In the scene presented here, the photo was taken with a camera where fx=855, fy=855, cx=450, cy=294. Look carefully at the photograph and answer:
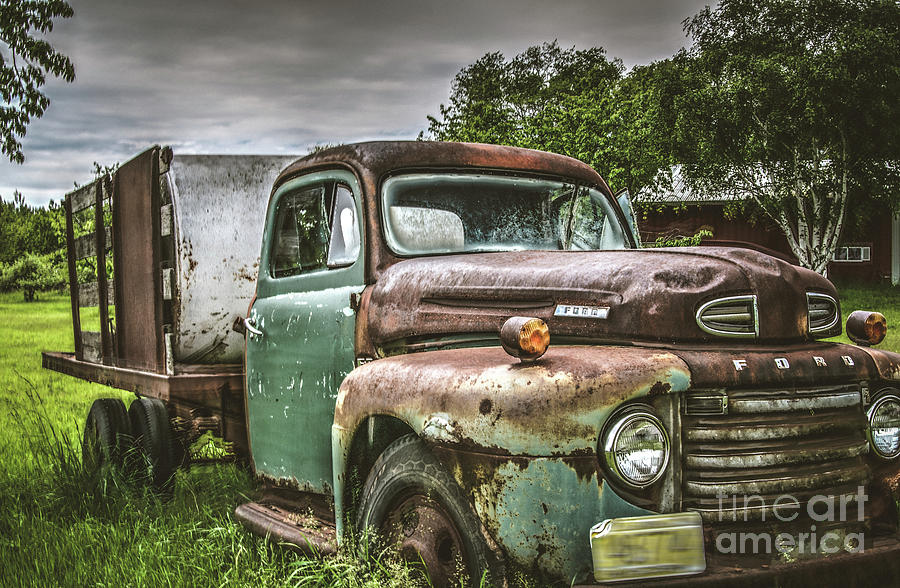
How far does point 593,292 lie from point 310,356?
1.41 m

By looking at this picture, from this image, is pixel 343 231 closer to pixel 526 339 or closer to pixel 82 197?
pixel 526 339

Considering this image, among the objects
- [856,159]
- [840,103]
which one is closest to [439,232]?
[840,103]

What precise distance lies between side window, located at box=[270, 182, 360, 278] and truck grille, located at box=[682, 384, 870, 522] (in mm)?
1672

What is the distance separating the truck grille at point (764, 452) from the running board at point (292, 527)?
4.78 ft

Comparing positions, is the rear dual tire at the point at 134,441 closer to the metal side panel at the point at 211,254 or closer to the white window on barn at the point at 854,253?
the metal side panel at the point at 211,254

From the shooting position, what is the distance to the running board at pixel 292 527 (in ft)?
10.9

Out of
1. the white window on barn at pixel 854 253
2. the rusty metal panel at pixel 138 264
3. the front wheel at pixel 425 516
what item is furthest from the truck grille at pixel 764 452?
the white window on barn at pixel 854 253

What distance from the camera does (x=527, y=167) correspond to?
3930 millimetres

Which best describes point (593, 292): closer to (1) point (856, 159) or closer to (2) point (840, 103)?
(2) point (840, 103)

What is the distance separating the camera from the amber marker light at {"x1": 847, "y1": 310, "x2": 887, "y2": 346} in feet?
10.6

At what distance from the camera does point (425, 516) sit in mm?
2676

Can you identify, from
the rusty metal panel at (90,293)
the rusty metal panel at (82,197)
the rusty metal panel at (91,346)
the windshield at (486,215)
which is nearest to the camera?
the windshield at (486,215)

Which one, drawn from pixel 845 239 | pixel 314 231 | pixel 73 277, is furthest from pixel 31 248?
pixel 314 231

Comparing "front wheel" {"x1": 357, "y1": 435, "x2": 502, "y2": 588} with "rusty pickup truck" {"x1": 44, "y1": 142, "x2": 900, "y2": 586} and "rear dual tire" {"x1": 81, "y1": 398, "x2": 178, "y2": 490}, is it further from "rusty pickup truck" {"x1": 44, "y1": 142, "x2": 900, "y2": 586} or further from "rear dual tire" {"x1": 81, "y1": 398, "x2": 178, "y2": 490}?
"rear dual tire" {"x1": 81, "y1": 398, "x2": 178, "y2": 490}
